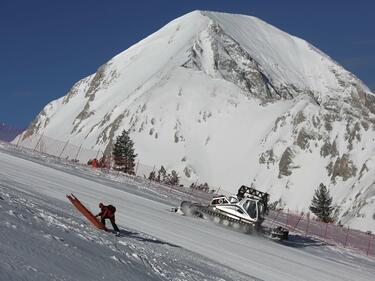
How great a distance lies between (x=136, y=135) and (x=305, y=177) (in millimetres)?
38513

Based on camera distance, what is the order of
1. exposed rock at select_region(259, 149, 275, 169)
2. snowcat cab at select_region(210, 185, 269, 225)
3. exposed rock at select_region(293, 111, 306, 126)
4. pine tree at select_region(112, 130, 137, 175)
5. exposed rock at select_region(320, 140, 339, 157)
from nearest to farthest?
snowcat cab at select_region(210, 185, 269, 225) → pine tree at select_region(112, 130, 137, 175) → exposed rock at select_region(320, 140, 339, 157) → exposed rock at select_region(259, 149, 275, 169) → exposed rock at select_region(293, 111, 306, 126)

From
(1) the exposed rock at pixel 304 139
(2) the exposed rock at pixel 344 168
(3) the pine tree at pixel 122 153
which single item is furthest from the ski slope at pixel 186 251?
(1) the exposed rock at pixel 304 139

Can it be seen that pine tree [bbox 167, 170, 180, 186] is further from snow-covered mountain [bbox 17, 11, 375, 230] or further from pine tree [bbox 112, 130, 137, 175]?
snow-covered mountain [bbox 17, 11, 375, 230]

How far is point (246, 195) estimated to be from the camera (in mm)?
30688

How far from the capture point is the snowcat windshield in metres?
29.3

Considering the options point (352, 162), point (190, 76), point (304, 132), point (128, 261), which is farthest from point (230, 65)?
point (128, 261)

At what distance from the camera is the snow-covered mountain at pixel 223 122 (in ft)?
317

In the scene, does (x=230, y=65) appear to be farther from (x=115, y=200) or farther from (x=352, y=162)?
(x=115, y=200)

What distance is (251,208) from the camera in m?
29.6

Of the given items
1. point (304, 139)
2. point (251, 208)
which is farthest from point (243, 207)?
point (304, 139)

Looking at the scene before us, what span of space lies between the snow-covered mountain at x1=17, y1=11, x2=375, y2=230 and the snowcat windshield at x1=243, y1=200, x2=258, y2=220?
134 feet

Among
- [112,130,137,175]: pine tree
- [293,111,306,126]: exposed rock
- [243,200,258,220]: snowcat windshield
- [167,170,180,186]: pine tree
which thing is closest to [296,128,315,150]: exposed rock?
[293,111,306,126]: exposed rock

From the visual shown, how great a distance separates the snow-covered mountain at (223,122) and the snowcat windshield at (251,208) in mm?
40958

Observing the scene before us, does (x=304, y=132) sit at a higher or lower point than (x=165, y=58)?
lower
